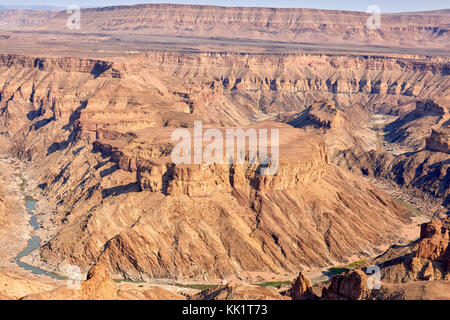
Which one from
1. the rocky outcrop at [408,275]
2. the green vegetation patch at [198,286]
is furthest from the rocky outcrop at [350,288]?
the green vegetation patch at [198,286]

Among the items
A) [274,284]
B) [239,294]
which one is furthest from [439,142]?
[239,294]

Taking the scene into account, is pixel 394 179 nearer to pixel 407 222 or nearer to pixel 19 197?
pixel 407 222

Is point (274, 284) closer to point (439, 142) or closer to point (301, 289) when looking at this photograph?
point (301, 289)

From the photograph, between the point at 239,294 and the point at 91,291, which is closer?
the point at 91,291

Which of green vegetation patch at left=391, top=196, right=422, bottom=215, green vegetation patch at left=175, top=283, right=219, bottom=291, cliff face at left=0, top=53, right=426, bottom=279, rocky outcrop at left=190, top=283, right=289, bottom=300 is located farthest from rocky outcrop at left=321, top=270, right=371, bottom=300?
green vegetation patch at left=391, top=196, right=422, bottom=215

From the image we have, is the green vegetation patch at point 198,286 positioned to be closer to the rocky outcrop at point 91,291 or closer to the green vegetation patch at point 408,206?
the rocky outcrop at point 91,291

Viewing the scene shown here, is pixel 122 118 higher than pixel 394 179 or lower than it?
higher

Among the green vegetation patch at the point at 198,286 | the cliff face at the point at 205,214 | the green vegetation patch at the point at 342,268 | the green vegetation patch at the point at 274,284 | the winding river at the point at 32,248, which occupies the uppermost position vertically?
the cliff face at the point at 205,214

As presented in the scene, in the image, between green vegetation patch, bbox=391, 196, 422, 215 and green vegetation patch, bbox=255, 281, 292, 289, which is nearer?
green vegetation patch, bbox=255, 281, 292, 289

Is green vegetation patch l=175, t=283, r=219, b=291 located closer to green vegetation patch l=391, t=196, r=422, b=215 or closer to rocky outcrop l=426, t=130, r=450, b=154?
green vegetation patch l=391, t=196, r=422, b=215
